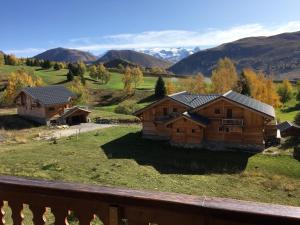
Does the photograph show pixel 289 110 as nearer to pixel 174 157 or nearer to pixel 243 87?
pixel 243 87

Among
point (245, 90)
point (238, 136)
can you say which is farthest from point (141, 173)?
point (245, 90)

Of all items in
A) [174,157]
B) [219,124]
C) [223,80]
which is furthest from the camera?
[223,80]

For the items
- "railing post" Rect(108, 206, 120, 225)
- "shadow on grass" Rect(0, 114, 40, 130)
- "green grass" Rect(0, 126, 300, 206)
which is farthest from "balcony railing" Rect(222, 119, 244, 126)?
"railing post" Rect(108, 206, 120, 225)

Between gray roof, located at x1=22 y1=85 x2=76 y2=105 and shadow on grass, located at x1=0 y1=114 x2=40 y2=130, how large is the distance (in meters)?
3.67

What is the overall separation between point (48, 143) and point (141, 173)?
1521cm

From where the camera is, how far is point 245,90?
73375 millimetres

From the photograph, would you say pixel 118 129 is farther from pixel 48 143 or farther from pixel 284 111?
pixel 284 111

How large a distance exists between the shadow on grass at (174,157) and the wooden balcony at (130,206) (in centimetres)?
2618

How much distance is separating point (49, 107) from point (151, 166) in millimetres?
27385

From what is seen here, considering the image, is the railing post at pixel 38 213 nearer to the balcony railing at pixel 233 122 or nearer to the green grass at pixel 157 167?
the green grass at pixel 157 167

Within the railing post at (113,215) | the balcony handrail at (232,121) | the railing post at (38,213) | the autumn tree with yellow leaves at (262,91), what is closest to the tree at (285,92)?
the autumn tree with yellow leaves at (262,91)

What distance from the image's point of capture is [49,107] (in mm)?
53375

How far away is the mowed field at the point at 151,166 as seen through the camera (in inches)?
992

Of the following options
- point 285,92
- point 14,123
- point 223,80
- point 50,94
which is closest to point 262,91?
point 223,80
